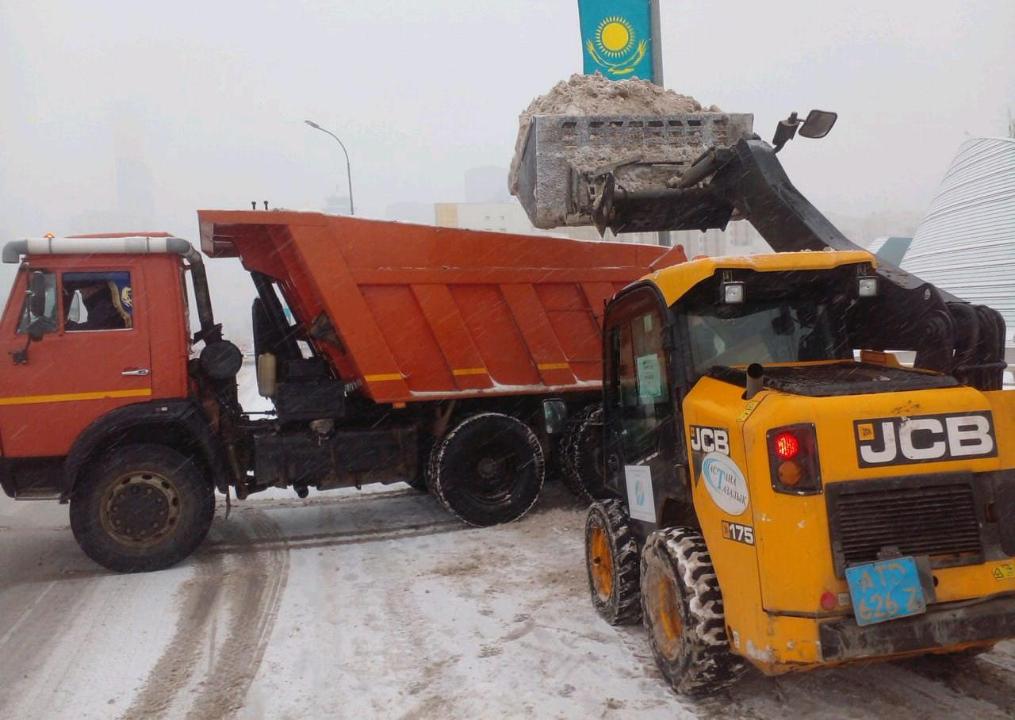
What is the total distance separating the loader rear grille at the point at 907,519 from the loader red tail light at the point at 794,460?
91 millimetres

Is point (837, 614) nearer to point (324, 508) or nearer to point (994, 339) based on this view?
point (994, 339)

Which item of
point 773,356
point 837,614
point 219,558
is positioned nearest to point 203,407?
point 219,558

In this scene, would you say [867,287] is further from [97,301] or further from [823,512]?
[97,301]

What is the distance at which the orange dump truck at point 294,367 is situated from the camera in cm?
620

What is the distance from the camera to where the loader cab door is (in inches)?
151

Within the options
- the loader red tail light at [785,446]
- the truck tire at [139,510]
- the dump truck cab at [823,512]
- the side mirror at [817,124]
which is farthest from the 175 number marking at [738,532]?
the truck tire at [139,510]

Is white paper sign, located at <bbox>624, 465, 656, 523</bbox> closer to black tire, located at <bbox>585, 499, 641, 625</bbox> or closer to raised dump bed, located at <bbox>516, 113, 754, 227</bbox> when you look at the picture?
black tire, located at <bbox>585, 499, 641, 625</bbox>

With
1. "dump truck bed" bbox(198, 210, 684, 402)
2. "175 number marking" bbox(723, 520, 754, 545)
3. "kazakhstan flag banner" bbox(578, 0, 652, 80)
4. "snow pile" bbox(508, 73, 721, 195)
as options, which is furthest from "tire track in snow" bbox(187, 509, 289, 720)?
"kazakhstan flag banner" bbox(578, 0, 652, 80)

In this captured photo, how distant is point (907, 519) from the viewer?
3043 mm

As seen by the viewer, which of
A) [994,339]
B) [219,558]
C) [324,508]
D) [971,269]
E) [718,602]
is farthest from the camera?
[971,269]

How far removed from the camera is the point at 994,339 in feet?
12.7

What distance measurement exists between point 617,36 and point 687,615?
26.6 ft

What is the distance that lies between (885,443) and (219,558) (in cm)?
540

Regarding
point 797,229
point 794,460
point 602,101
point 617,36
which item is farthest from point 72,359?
point 617,36
